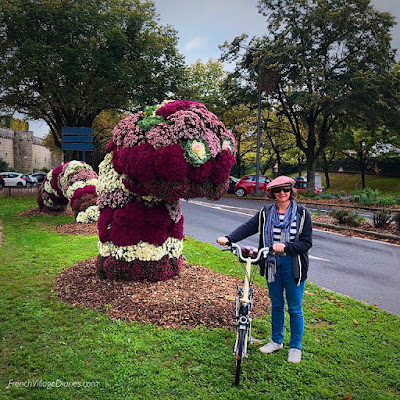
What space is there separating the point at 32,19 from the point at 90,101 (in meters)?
4.92

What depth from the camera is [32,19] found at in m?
18.2

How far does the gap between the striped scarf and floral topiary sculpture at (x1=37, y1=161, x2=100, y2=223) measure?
876 cm

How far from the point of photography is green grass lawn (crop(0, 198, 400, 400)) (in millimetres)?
3312

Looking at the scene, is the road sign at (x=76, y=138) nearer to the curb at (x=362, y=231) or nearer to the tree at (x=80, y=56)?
the tree at (x=80, y=56)

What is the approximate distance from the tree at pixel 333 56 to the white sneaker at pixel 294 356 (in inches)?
773

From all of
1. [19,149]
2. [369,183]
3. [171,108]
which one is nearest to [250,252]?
[171,108]

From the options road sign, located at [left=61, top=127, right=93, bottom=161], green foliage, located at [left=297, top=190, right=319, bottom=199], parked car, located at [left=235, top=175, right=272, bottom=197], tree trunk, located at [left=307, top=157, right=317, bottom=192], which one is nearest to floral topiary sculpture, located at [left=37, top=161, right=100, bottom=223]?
road sign, located at [left=61, top=127, right=93, bottom=161]

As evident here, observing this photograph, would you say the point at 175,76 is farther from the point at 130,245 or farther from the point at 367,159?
the point at 367,159

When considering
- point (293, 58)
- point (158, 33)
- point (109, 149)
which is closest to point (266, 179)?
point (293, 58)

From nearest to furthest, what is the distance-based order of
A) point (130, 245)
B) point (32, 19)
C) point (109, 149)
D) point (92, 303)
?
point (92, 303)
point (130, 245)
point (109, 149)
point (32, 19)

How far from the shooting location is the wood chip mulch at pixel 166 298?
4629 millimetres

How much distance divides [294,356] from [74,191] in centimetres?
1039

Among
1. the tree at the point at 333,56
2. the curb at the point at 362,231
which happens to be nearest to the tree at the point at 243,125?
the tree at the point at 333,56

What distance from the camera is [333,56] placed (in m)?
22.6
